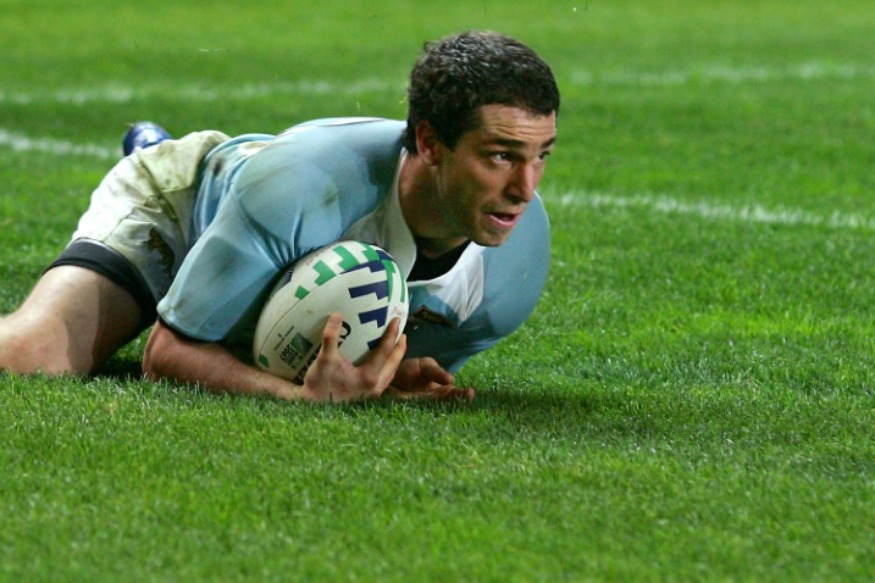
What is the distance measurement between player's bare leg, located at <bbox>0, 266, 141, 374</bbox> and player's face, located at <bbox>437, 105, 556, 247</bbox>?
127cm

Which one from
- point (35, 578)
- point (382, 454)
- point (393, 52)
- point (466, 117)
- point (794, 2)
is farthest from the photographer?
point (794, 2)

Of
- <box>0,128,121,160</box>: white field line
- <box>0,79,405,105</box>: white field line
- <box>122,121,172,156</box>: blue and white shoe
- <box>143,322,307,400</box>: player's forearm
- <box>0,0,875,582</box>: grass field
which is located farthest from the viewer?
<box>0,79,405,105</box>: white field line

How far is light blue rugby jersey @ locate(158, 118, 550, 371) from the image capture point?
4352mm

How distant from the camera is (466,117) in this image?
427cm

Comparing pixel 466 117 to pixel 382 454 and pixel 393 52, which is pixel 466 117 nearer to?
pixel 382 454

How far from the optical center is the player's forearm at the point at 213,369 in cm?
446

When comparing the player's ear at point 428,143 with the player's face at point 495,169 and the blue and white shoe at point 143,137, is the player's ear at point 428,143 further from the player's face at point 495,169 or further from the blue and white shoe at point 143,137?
the blue and white shoe at point 143,137

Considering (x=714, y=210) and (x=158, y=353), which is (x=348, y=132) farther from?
(x=714, y=210)

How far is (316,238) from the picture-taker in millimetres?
4398

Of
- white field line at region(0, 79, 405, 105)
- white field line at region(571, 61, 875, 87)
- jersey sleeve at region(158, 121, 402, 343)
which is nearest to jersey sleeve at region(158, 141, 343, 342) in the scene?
jersey sleeve at region(158, 121, 402, 343)

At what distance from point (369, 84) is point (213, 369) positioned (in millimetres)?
9084

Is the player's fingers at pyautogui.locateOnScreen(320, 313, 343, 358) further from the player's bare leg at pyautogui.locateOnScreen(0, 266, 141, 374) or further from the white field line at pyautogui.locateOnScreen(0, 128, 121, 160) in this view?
the white field line at pyautogui.locateOnScreen(0, 128, 121, 160)

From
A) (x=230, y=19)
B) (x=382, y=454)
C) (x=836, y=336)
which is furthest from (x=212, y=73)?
(x=382, y=454)

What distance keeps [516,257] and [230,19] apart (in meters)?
15.8
